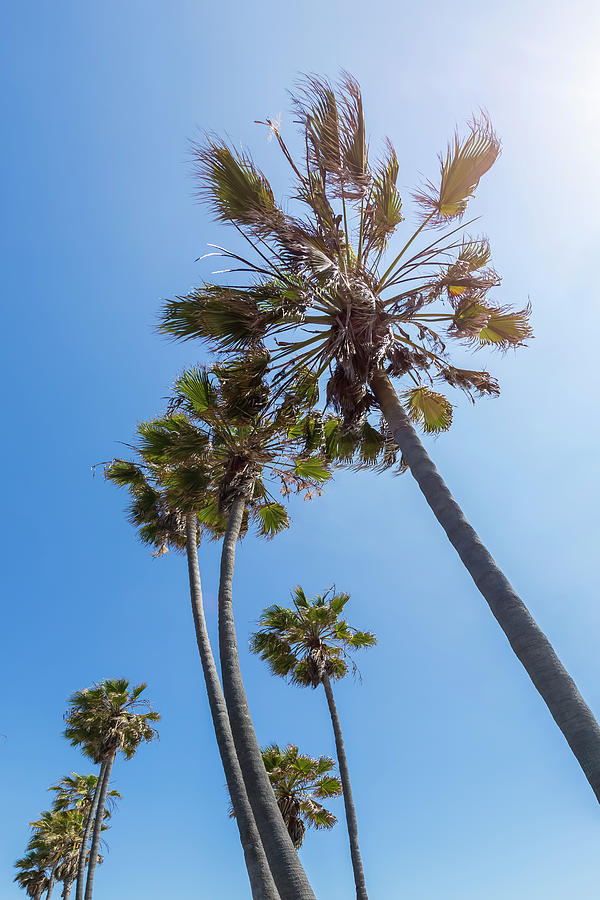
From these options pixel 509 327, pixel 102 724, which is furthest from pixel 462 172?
pixel 102 724

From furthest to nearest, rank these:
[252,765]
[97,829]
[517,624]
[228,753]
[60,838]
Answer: [60,838] → [97,829] → [228,753] → [252,765] → [517,624]

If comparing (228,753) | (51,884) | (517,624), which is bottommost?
(517,624)

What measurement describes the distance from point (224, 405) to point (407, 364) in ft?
10.6

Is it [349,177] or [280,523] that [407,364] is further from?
[280,523]

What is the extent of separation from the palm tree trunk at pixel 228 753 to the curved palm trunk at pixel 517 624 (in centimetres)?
492

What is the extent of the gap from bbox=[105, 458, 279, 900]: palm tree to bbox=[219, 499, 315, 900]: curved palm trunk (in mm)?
1024

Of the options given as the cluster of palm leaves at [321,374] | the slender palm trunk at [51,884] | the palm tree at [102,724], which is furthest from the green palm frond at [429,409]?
the slender palm trunk at [51,884]

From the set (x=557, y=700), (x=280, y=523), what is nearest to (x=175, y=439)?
(x=280, y=523)

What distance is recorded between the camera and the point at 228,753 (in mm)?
9438

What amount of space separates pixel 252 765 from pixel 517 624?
434cm

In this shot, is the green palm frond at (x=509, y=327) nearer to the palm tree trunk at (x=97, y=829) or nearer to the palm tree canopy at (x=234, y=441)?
the palm tree canopy at (x=234, y=441)

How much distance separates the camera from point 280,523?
542 inches

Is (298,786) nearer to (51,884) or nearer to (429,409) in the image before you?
(429,409)

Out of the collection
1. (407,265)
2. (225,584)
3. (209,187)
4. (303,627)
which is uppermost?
(303,627)
